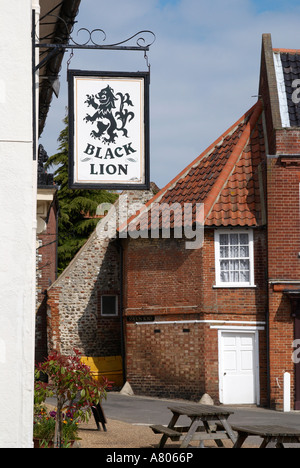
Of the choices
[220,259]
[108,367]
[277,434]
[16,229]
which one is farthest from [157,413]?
[16,229]

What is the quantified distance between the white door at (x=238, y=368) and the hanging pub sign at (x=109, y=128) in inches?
585

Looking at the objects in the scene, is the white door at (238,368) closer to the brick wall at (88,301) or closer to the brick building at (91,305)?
the brick building at (91,305)

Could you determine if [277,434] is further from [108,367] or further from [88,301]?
[88,301]

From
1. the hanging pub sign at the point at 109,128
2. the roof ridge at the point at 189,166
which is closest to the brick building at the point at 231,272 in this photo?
the roof ridge at the point at 189,166

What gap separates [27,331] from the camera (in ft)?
25.9

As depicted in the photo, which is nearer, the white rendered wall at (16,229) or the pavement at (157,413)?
the white rendered wall at (16,229)

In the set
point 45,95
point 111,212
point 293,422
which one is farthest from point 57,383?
point 111,212

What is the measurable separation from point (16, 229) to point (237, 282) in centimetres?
1613

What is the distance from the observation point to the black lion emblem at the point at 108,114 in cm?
932

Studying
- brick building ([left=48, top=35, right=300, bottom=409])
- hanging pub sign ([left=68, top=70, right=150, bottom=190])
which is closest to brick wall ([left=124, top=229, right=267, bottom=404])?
brick building ([left=48, top=35, right=300, bottom=409])

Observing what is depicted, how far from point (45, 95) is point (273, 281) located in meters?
10.3

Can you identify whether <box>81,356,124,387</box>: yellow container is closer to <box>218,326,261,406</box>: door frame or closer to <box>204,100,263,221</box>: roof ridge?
<box>218,326,261,406</box>: door frame

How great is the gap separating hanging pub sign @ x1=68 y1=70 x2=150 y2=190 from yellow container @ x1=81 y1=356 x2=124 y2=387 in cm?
1954

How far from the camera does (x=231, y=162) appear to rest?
80.9 feet
